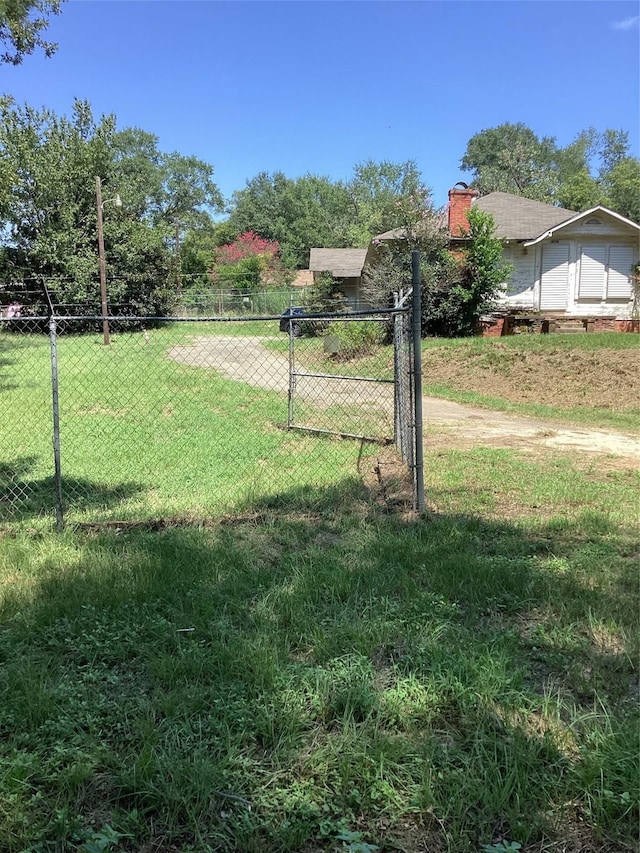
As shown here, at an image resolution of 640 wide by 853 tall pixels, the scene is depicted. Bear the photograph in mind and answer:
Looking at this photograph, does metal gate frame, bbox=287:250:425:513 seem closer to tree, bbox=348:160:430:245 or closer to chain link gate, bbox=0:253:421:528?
chain link gate, bbox=0:253:421:528

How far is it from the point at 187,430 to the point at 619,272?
59.3 feet

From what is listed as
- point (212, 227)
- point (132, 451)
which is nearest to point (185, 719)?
point (132, 451)

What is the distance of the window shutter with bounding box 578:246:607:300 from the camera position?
20344mm

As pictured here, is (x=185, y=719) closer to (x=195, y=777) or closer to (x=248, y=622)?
(x=195, y=777)

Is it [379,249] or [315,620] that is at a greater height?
[379,249]

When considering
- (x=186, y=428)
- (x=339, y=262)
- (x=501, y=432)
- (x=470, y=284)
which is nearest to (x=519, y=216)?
(x=470, y=284)

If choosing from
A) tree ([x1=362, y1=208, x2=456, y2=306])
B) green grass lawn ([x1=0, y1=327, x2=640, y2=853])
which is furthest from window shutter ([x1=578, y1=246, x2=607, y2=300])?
green grass lawn ([x1=0, y1=327, x2=640, y2=853])

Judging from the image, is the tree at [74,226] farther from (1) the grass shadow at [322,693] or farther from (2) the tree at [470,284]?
(1) the grass shadow at [322,693]

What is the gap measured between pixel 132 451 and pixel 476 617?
4.86 metres

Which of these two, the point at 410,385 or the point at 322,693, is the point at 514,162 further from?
the point at 322,693

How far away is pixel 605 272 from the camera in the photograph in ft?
66.6

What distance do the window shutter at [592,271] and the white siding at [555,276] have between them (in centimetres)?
52

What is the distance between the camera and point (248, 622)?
115 inches

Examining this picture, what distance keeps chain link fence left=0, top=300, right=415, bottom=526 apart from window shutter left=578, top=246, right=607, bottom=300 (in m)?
9.28
